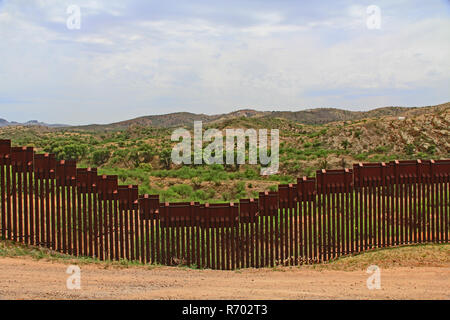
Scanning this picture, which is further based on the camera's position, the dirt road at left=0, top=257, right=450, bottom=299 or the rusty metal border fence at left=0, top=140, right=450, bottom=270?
the rusty metal border fence at left=0, top=140, right=450, bottom=270

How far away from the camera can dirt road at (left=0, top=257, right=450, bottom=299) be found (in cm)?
639

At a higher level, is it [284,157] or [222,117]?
[222,117]

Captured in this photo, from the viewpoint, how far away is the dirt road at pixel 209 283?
6.39 meters

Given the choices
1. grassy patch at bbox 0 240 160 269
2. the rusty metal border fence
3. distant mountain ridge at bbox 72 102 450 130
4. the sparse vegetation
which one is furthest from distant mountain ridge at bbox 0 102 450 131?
grassy patch at bbox 0 240 160 269

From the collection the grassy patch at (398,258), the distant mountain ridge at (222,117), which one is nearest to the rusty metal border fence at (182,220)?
the grassy patch at (398,258)

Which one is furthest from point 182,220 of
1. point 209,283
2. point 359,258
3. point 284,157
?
point 284,157

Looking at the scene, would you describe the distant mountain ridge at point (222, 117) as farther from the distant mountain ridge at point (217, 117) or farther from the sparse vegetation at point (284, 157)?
the sparse vegetation at point (284, 157)

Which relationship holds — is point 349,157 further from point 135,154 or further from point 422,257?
point 422,257

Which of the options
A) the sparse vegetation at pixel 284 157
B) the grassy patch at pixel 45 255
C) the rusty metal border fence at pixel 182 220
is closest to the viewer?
the grassy patch at pixel 45 255

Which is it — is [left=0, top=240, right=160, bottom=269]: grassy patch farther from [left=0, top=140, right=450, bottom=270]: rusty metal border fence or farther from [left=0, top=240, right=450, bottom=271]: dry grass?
[left=0, top=140, right=450, bottom=270]: rusty metal border fence

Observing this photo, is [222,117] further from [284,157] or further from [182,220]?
[182,220]

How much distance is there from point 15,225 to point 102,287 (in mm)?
3801

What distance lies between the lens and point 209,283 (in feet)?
24.6
